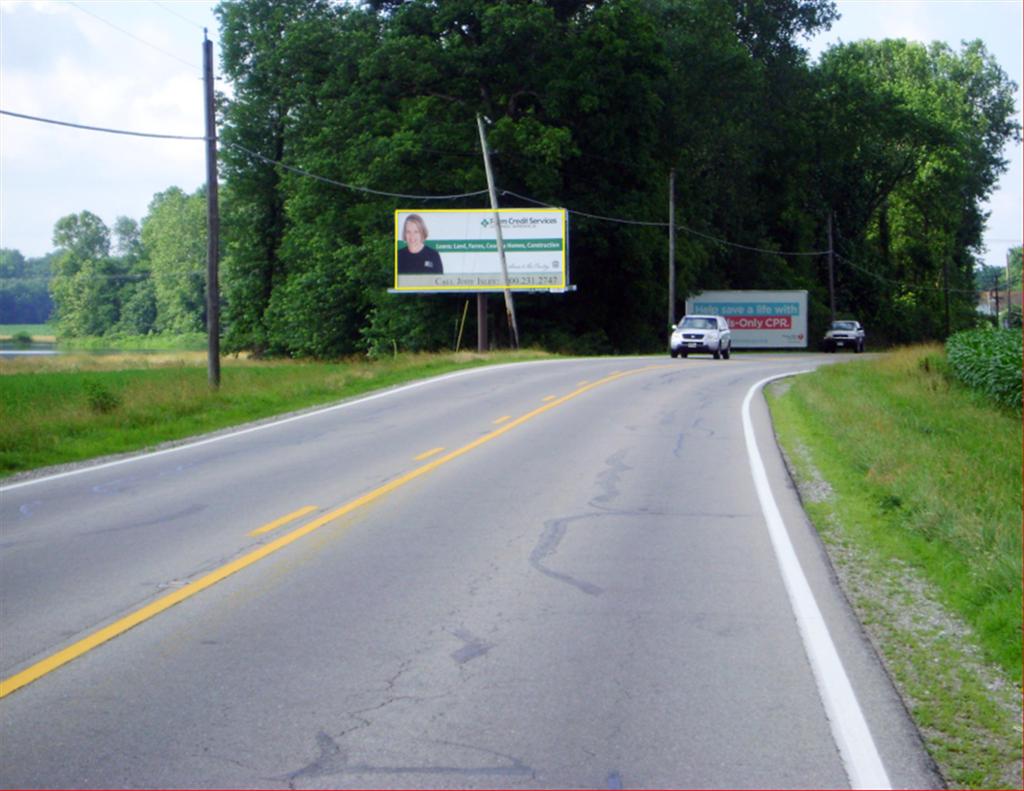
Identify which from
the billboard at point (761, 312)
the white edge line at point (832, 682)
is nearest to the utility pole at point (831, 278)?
the billboard at point (761, 312)

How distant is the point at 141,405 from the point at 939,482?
14170 millimetres

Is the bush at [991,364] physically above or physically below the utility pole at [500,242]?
below

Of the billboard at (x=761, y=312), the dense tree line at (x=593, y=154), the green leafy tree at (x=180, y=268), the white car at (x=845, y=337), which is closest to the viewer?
the dense tree line at (x=593, y=154)

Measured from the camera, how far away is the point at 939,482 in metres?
12.3

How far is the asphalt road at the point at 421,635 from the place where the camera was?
524 centimetres

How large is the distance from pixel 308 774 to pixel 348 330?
5453 centimetres

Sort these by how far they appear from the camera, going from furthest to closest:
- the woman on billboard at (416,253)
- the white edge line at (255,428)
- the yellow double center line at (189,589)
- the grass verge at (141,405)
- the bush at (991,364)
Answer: the woman on billboard at (416,253)
the bush at (991,364)
the grass verge at (141,405)
the white edge line at (255,428)
the yellow double center line at (189,589)

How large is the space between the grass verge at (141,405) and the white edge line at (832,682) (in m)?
10.1

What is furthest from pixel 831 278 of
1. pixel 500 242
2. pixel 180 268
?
pixel 180 268

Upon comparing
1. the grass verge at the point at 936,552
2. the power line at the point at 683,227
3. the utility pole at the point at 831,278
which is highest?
the power line at the point at 683,227

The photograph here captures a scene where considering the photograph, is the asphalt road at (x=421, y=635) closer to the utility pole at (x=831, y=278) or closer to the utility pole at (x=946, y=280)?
the utility pole at (x=831, y=278)

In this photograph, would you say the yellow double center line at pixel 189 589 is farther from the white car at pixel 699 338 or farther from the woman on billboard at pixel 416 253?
the woman on billboard at pixel 416 253

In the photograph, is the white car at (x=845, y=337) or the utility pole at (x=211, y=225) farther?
the white car at (x=845, y=337)

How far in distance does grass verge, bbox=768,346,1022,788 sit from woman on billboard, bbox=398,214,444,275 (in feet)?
92.0
